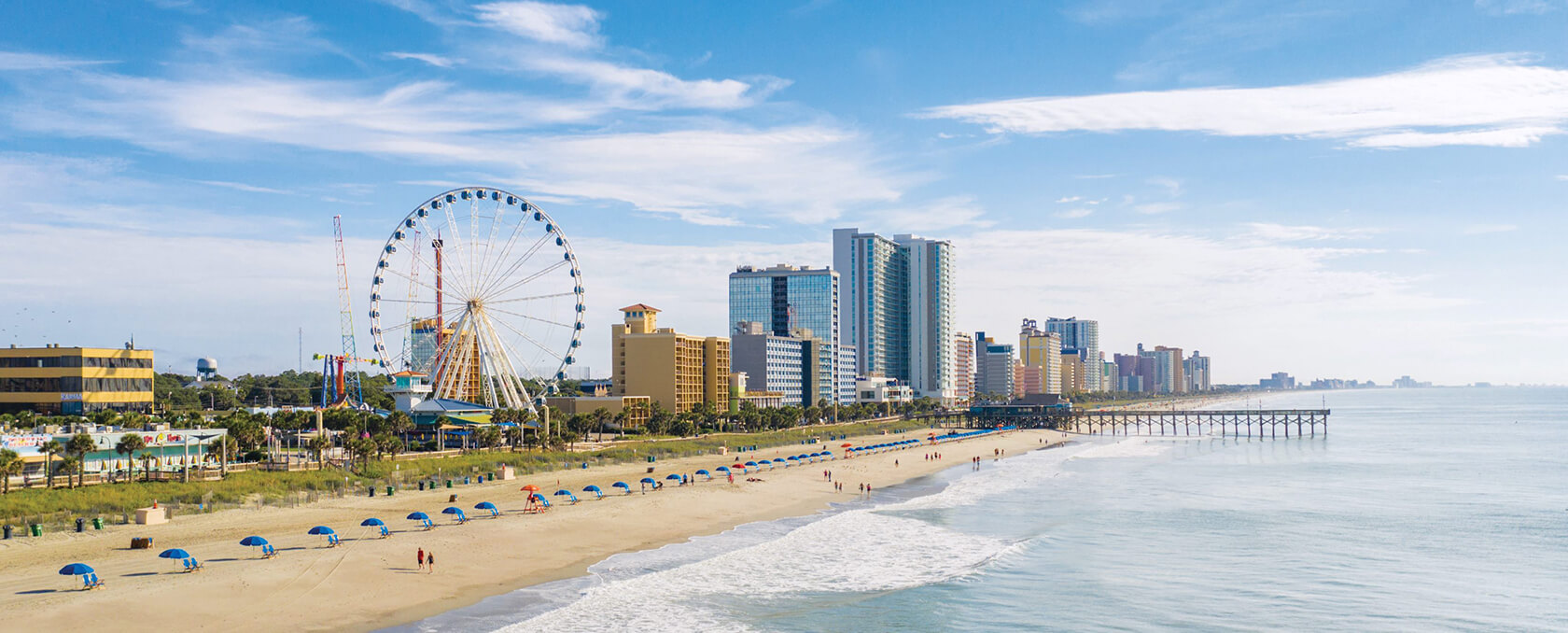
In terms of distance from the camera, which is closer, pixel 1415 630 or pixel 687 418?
pixel 1415 630

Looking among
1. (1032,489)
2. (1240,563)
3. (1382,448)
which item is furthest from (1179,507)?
(1382,448)

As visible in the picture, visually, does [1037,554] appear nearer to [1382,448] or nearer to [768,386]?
[1382,448]

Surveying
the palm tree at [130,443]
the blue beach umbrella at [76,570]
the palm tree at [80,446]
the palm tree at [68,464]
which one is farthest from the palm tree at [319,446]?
the blue beach umbrella at [76,570]

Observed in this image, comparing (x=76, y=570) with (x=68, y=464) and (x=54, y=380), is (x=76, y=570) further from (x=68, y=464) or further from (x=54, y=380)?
(x=54, y=380)

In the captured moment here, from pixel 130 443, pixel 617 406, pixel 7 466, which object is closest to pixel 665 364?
pixel 617 406

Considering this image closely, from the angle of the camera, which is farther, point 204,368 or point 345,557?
point 204,368

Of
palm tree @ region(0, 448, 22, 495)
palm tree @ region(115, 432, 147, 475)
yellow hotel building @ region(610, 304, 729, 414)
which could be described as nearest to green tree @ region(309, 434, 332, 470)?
palm tree @ region(115, 432, 147, 475)
